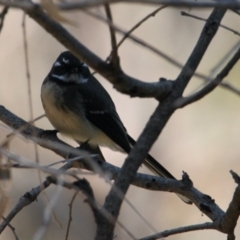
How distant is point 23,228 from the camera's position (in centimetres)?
458

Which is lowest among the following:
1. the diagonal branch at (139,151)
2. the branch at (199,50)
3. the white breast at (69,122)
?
the diagonal branch at (139,151)

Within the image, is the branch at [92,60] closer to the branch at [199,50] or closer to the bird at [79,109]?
the branch at [199,50]

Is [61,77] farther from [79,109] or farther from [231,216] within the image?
[231,216]

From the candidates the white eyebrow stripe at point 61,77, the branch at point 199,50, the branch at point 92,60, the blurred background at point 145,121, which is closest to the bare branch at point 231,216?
the branch at point 199,50

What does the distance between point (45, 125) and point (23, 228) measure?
83cm

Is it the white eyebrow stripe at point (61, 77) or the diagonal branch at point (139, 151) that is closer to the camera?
the diagonal branch at point (139, 151)

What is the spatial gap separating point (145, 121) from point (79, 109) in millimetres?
1161

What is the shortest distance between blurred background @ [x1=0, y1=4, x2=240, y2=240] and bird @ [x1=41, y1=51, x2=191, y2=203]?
30.4 inches

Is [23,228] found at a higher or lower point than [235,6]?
higher

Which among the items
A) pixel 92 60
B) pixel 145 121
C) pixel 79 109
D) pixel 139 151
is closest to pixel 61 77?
pixel 79 109

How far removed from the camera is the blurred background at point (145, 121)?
15.2 ft

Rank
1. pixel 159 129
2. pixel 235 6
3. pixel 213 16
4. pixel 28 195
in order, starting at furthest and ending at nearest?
pixel 213 16 < pixel 28 195 < pixel 159 129 < pixel 235 6

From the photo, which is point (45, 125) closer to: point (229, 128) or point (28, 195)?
point (229, 128)

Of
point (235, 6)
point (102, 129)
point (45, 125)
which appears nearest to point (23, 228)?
point (45, 125)
